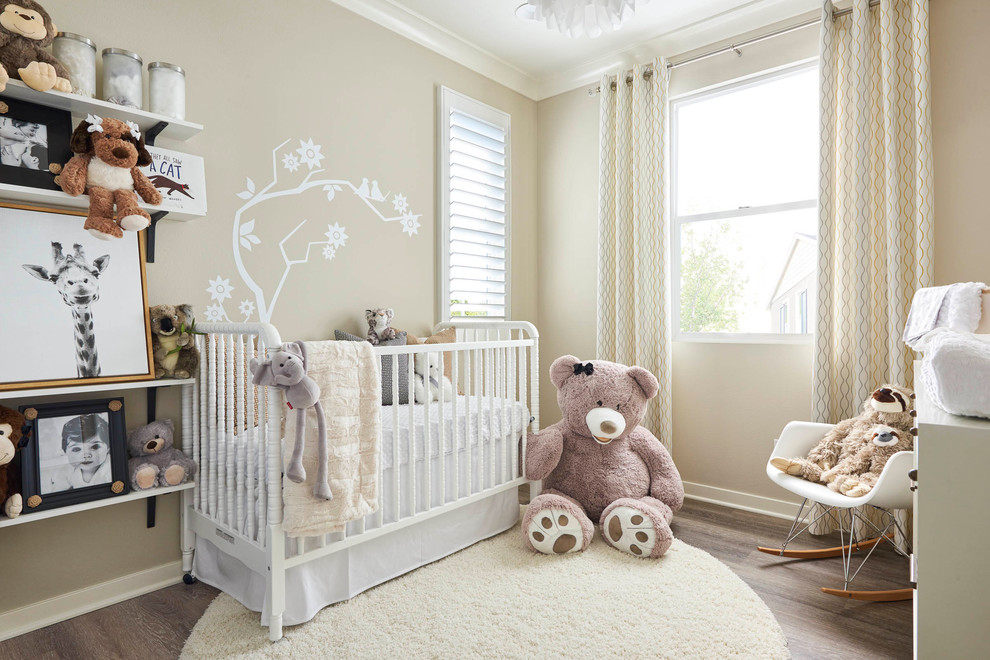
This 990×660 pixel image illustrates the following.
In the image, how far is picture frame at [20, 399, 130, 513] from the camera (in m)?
1.62

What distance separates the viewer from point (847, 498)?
74.5 inches

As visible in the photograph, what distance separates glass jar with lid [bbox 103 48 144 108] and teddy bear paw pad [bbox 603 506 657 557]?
2.17 metres

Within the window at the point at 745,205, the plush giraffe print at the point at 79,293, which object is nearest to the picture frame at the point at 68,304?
the plush giraffe print at the point at 79,293

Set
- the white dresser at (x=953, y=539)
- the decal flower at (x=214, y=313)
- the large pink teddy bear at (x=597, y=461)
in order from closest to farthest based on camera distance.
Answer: the white dresser at (x=953, y=539) → the decal flower at (x=214, y=313) → the large pink teddy bear at (x=597, y=461)

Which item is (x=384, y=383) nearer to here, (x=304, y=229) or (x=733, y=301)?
(x=304, y=229)

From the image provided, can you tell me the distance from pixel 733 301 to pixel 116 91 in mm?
2684

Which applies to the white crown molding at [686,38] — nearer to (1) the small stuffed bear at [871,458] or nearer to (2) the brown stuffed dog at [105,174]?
(1) the small stuffed bear at [871,458]

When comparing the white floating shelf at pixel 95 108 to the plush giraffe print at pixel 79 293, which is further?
the plush giraffe print at pixel 79 293

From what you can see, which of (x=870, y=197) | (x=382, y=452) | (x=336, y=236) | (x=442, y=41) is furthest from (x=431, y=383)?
(x=870, y=197)

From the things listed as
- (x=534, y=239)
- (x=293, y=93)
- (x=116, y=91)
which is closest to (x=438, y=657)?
(x=116, y=91)

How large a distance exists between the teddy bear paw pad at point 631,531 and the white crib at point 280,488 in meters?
0.48

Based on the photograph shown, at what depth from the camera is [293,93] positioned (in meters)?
2.35

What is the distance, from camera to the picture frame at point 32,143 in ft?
5.19

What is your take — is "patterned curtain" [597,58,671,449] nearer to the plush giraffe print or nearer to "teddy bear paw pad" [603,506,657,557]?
"teddy bear paw pad" [603,506,657,557]
